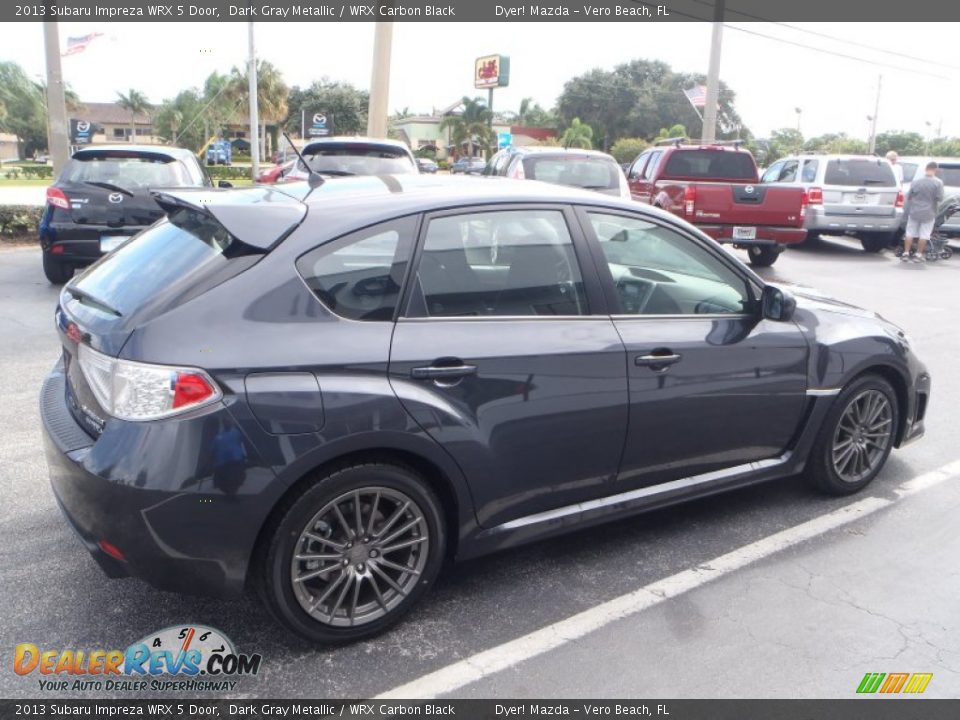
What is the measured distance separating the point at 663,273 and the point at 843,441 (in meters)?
1.39

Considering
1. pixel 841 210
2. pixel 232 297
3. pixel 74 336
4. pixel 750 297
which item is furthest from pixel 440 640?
pixel 841 210

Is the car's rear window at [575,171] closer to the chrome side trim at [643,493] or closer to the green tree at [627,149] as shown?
the chrome side trim at [643,493]

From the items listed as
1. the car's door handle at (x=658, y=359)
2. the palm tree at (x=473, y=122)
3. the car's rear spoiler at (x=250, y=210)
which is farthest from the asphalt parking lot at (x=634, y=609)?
the palm tree at (x=473, y=122)

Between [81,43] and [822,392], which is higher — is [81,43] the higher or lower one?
the higher one

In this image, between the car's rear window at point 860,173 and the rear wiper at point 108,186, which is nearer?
the rear wiper at point 108,186

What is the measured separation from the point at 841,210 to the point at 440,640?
15022 millimetres

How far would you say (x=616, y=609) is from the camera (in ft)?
11.4

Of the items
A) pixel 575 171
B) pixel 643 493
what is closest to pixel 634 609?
pixel 643 493

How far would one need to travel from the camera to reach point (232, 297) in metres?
2.94

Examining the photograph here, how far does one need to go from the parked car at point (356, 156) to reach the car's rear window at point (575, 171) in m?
1.66

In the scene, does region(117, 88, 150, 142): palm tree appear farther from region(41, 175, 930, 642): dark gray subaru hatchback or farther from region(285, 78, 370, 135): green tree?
region(41, 175, 930, 642): dark gray subaru hatchback

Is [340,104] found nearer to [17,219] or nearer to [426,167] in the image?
[426,167]

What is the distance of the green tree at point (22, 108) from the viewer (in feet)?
192

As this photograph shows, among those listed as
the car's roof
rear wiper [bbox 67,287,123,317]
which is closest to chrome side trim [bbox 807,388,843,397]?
rear wiper [bbox 67,287,123,317]
